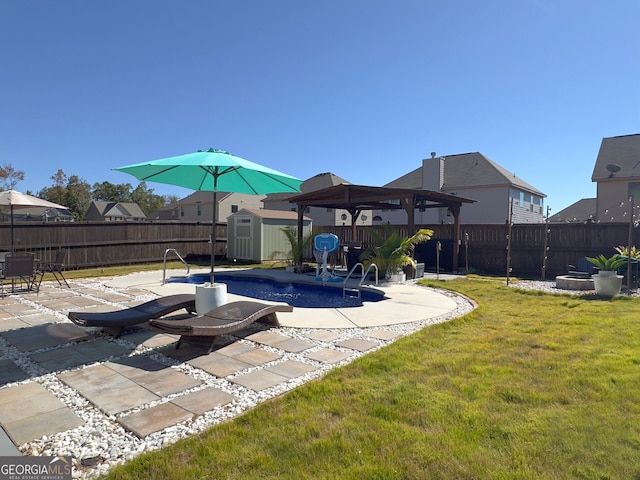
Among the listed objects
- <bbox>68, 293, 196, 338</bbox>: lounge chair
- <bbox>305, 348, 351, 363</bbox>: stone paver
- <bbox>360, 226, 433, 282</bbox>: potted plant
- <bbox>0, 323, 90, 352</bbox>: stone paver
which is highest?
<bbox>360, 226, 433, 282</bbox>: potted plant

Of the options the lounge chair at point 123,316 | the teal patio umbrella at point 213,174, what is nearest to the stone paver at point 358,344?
the teal patio umbrella at point 213,174

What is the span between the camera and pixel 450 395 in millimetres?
3117

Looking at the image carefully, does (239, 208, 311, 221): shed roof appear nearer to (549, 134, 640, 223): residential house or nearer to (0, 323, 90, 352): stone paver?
(0, 323, 90, 352): stone paver

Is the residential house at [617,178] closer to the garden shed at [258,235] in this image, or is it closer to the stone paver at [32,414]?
the garden shed at [258,235]

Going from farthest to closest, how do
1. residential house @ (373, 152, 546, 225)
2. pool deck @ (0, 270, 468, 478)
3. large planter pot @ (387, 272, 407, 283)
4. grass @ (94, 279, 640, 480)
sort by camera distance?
1. residential house @ (373, 152, 546, 225)
2. large planter pot @ (387, 272, 407, 283)
3. pool deck @ (0, 270, 468, 478)
4. grass @ (94, 279, 640, 480)

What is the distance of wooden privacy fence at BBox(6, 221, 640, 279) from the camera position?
11.9m

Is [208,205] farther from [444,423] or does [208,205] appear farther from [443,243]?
[444,423]

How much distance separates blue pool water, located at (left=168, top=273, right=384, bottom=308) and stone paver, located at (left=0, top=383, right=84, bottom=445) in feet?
16.4

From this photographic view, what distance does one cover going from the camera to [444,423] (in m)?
2.66

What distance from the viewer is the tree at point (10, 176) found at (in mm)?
42219

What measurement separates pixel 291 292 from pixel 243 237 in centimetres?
729

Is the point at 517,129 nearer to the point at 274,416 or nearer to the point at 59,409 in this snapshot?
the point at 274,416

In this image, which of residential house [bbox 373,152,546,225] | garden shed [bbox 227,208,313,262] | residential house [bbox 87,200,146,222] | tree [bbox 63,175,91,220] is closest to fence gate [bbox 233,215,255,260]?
garden shed [bbox 227,208,313,262]

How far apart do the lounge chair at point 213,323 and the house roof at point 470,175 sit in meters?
19.6
